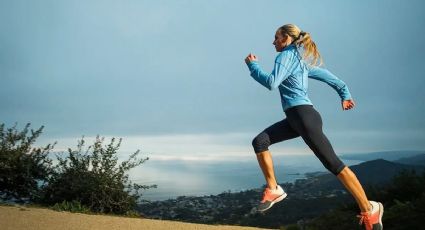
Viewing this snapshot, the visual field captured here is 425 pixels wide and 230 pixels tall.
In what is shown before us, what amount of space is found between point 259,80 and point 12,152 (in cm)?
924

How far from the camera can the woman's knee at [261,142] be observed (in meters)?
5.37

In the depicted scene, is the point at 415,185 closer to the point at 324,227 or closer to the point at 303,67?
the point at 324,227

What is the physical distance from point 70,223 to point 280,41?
375cm

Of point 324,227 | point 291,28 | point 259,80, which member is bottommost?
point 324,227

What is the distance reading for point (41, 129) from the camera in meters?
12.7

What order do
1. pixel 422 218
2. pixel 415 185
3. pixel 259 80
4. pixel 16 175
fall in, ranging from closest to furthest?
pixel 259 80 < pixel 422 218 < pixel 415 185 < pixel 16 175

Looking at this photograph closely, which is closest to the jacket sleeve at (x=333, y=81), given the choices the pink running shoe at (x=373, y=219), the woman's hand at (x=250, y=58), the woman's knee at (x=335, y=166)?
the woman's hand at (x=250, y=58)

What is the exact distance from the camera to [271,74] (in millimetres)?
4902

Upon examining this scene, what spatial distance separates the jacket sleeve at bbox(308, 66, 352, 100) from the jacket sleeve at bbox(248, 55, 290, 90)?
0.67 m

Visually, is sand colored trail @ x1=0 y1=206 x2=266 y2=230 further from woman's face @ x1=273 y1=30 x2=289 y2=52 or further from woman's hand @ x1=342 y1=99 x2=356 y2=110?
woman's face @ x1=273 y1=30 x2=289 y2=52

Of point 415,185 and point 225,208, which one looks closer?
point 415,185

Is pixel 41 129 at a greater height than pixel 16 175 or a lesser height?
greater

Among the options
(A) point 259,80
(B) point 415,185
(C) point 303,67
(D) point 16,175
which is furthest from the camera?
(D) point 16,175

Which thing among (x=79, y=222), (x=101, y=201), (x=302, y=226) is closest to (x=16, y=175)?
(x=101, y=201)
